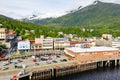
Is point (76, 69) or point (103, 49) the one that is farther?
point (103, 49)

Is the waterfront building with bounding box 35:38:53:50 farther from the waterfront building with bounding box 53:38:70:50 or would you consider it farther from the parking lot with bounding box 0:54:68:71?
the parking lot with bounding box 0:54:68:71

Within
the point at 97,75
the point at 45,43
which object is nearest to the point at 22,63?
the point at 97,75

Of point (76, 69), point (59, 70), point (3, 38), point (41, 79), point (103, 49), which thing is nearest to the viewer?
point (41, 79)

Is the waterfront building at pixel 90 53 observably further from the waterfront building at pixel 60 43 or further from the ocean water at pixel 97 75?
the waterfront building at pixel 60 43

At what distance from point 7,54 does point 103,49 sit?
46982 millimetres

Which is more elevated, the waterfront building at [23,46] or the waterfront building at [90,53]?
the waterfront building at [23,46]

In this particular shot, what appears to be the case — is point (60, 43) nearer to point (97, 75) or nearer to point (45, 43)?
point (45, 43)

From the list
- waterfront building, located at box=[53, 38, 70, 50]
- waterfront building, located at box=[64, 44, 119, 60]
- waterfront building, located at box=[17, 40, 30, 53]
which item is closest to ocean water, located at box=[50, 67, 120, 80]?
waterfront building, located at box=[64, 44, 119, 60]

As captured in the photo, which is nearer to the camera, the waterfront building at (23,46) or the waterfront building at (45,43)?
the waterfront building at (23,46)

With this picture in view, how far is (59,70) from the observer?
93.6 metres

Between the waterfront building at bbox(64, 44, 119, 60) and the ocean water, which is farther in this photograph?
the waterfront building at bbox(64, 44, 119, 60)

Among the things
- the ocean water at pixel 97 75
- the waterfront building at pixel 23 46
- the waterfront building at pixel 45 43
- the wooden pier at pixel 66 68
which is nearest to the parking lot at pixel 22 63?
the wooden pier at pixel 66 68

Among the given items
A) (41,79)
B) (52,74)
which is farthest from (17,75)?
(52,74)

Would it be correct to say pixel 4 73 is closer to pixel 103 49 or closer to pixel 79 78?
pixel 79 78
